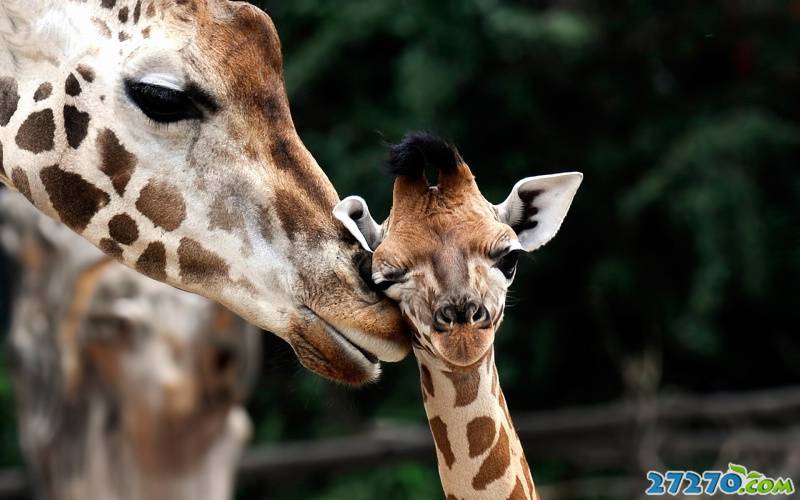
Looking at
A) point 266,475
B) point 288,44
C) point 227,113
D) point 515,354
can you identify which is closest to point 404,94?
point 288,44

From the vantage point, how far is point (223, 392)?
435 cm

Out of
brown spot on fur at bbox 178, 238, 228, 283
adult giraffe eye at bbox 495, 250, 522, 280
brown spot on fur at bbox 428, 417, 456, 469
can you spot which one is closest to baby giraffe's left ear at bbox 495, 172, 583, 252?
adult giraffe eye at bbox 495, 250, 522, 280

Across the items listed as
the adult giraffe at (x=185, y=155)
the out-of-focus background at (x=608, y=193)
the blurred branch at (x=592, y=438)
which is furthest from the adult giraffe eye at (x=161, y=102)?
the blurred branch at (x=592, y=438)

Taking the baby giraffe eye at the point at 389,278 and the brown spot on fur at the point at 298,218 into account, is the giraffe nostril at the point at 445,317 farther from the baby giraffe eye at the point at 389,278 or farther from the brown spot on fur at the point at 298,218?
the brown spot on fur at the point at 298,218

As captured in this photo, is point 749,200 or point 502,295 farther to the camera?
point 749,200

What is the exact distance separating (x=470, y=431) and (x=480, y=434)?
19mm

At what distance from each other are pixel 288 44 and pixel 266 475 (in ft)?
7.83

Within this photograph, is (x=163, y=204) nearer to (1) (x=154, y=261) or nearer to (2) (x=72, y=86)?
(1) (x=154, y=261)

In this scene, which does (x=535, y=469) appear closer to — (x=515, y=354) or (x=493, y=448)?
(x=515, y=354)

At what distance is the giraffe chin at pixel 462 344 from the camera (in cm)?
176

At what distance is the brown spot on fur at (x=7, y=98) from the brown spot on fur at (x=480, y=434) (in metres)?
1.01

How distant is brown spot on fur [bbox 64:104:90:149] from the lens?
210 centimetres

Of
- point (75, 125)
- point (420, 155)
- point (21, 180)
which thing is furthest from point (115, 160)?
point (420, 155)

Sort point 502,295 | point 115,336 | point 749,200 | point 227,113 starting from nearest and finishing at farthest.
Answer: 1. point 502,295
2. point 227,113
3. point 115,336
4. point 749,200
